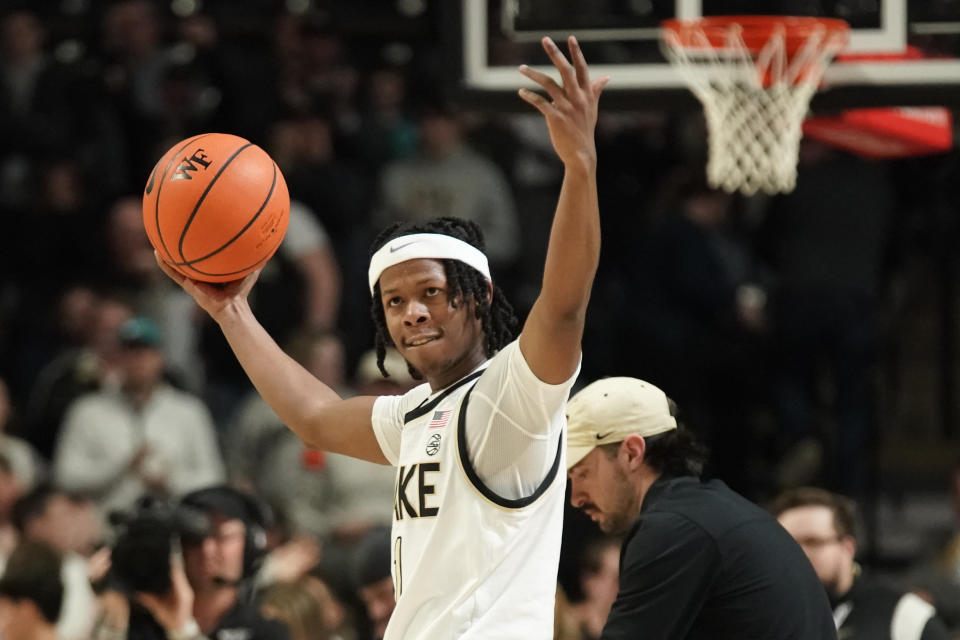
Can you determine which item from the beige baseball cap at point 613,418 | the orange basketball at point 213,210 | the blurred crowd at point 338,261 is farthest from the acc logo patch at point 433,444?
the blurred crowd at point 338,261

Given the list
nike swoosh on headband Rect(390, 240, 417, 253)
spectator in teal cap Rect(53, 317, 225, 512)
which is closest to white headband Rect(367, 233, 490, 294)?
nike swoosh on headband Rect(390, 240, 417, 253)

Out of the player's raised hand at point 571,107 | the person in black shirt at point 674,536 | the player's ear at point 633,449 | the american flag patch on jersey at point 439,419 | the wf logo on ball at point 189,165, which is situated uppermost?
the player's raised hand at point 571,107

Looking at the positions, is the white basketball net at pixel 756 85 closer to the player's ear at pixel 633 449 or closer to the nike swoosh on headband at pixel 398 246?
the player's ear at pixel 633 449

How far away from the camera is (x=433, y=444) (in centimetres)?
353

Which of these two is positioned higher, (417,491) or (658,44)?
(658,44)

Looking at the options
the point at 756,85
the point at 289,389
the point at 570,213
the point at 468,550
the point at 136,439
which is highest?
the point at 756,85

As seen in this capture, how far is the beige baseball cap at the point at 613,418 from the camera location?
4.01 meters

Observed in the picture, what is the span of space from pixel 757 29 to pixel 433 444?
3.31 metres

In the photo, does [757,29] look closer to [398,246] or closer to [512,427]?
[398,246]

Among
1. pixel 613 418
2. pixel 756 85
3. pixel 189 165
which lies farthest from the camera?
pixel 756 85

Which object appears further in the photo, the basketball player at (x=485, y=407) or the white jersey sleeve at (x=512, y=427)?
the white jersey sleeve at (x=512, y=427)

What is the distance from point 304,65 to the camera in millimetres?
10508

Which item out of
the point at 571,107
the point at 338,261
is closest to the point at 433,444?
the point at 571,107

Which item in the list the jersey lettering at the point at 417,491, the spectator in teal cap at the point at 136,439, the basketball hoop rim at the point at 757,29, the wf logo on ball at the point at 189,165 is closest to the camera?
the jersey lettering at the point at 417,491
